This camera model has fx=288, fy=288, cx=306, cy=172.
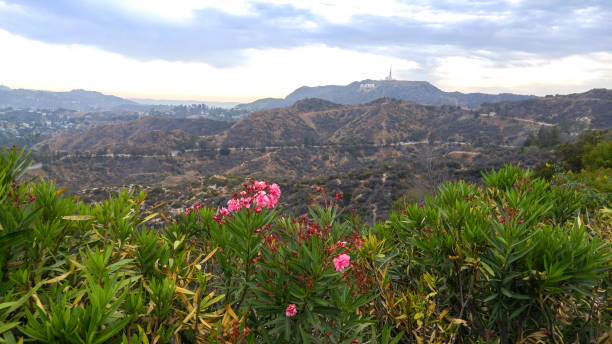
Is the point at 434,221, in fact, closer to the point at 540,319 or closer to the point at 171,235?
the point at 540,319

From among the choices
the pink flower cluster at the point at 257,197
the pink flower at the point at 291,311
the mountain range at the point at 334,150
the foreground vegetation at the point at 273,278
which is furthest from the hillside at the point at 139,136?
the pink flower at the point at 291,311

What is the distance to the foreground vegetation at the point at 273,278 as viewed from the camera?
4.82 ft

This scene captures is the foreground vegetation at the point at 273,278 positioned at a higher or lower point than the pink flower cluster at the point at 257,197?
lower

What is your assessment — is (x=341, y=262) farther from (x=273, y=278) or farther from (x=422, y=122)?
(x=422, y=122)

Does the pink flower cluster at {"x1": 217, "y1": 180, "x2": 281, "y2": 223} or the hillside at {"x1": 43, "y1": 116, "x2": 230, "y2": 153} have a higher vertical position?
the pink flower cluster at {"x1": 217, "y1": 180, "x2": 281, "y2": 223}

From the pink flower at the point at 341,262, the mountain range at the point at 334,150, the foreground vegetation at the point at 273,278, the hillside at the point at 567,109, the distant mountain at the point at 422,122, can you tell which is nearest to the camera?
the foreground vegetation at the point at 273,278

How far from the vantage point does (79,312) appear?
1.10 metres

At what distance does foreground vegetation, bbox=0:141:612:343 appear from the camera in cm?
147

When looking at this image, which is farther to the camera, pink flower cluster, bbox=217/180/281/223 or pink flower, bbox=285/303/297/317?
pink flower cluster, bbox=217/180/281/223

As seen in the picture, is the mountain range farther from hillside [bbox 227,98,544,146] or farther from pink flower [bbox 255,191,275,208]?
pink flower [bbox 255,191,275,208]

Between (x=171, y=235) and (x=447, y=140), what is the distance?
3180 inches

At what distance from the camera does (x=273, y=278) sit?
1.73 metres

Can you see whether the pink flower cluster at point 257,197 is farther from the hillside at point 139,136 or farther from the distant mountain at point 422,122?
the hillside at point 139,136

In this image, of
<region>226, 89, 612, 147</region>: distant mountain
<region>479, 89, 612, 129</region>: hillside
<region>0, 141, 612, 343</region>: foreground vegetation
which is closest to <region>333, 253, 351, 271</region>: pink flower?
<region>0, 141, 612, 343</region>: foreground vegetation
